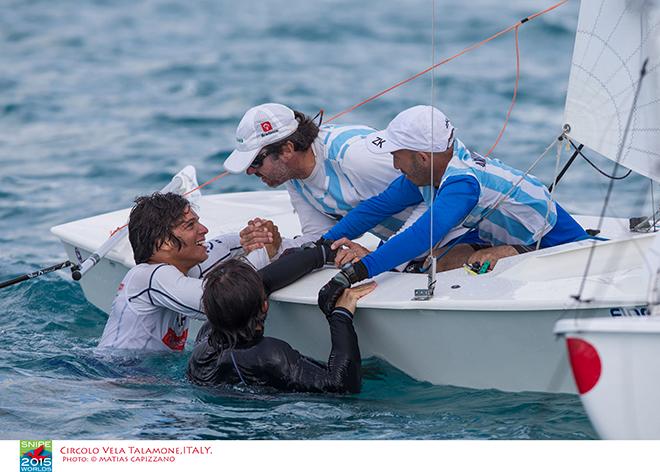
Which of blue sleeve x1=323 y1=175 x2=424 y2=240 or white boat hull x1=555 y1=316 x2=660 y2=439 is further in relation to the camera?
blue sleeve x1=323 y1=175 x2=424 y2=240

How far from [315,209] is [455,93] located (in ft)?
20.8

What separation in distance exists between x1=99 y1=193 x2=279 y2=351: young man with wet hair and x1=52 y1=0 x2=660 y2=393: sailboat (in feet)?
1.20

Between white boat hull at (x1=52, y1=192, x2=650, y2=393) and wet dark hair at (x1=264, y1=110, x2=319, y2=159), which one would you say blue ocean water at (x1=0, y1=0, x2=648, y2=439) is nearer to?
white boat hull at (x1=52, y1=192, x2=650, y2=393)

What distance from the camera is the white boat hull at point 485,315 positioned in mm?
3686

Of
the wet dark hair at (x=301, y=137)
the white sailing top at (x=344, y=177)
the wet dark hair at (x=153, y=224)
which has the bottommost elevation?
the wet dark hair at (x=153, y=224)

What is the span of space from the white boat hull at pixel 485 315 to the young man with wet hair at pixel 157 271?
369 millimetres

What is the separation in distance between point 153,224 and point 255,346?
713mm

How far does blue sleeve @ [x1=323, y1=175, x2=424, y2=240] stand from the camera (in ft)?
14.6
